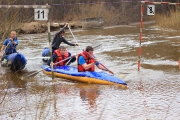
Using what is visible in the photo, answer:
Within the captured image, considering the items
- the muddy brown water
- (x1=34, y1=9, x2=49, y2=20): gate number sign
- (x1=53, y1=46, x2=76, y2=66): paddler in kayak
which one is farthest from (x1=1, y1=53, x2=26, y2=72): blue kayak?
(x1=34, y1=9, x2=49, y2=20): gate number sign

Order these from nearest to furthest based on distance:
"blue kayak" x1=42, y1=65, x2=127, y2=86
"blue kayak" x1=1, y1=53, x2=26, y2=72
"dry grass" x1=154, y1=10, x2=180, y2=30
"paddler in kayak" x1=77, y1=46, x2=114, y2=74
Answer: "blue kayak" x1=42, y1=65, x2=127, y2=86
"paddler in kayak" x1=77, y1=46, x2=114, y2=74
"blue kayak" x1=1, y1=53, x2=26, y2=72
"dry grass" x1=154, y1=10, x2=180, y2=30

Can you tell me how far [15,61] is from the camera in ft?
37.3

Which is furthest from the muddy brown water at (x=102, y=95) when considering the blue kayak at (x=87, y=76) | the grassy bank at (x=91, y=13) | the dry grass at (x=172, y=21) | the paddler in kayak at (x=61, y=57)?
the grassy bank at (x=91, y=13)

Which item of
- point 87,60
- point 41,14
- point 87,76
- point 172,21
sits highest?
point 41,14

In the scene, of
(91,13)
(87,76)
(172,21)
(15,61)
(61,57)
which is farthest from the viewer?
(91,13)

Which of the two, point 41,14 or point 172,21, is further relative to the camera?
point 172,21

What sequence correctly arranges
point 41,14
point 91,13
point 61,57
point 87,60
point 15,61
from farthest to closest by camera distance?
point 91,13 < point 61,57 < point 15,61 < point 87,60 < point 41,14

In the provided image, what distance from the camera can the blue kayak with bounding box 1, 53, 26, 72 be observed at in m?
11.3

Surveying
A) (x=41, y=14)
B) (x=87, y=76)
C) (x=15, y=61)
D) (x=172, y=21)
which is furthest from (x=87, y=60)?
(x=172, y=21)

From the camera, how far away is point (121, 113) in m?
7.13

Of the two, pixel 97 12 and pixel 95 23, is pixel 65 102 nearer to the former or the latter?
pixel 95 23

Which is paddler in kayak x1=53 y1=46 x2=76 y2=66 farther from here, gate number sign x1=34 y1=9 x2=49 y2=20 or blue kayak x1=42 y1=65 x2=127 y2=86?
gate number sign x1=34 y1=9 x2=49 y2=20

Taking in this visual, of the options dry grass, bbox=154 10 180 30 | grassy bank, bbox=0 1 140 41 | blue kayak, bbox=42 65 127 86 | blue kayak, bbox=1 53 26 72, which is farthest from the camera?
grassy bank, bbox=0 1 140 41

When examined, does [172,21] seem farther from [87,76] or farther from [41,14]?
[41,14]
